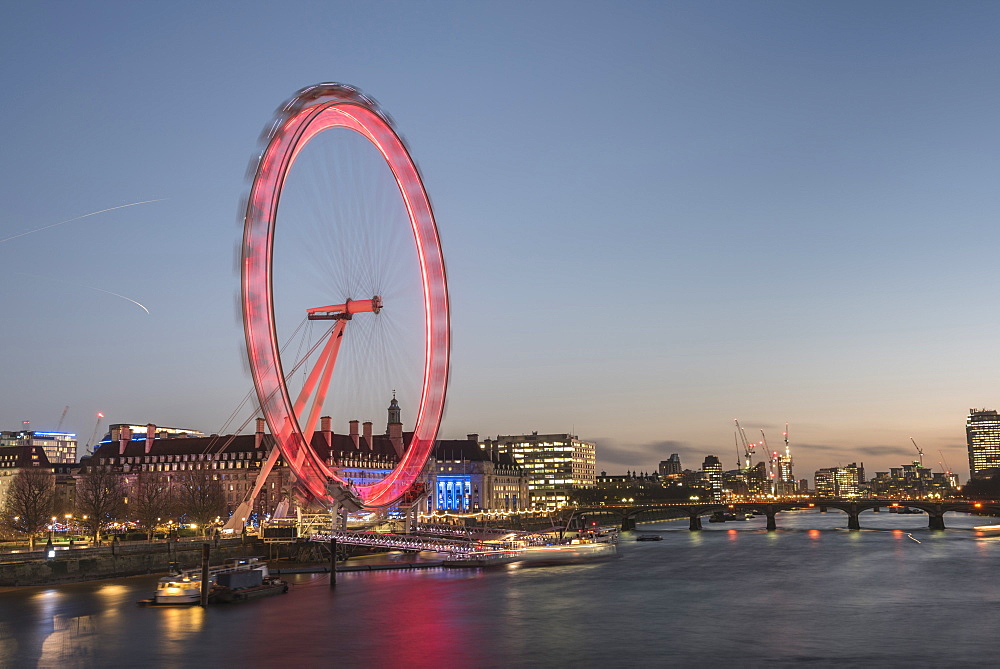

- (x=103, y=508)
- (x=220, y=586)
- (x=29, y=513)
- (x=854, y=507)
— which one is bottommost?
(x=220, y=586)

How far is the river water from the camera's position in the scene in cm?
4297

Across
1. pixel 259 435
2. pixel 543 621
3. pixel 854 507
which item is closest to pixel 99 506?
pixel 543 621

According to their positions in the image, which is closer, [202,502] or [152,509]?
[152,509]

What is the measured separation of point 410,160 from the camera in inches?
2682

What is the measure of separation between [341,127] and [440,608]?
30.4m

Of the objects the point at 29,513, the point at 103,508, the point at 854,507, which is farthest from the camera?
the point at 854,507

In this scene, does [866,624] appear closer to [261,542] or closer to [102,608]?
[102,608]

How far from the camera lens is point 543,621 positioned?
5438 cm

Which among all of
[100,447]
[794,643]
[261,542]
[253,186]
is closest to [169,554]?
[261,542]

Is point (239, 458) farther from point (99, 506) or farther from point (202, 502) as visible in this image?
point (99, 506)

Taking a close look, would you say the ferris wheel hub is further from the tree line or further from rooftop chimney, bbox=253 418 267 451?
rooftop chimney, bbox=253 418 267 451

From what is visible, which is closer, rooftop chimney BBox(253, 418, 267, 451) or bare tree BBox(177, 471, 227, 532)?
bare tree BBox(177, 471, 227, 532)

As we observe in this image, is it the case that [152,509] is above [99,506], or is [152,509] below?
below

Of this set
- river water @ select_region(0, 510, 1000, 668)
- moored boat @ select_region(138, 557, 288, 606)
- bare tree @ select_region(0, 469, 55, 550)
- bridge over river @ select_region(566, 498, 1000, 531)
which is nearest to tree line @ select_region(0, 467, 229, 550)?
bare tree @ select_region(0, 469, 55, 550)
